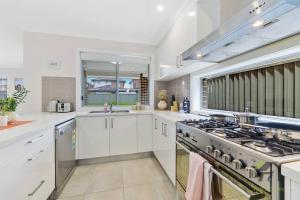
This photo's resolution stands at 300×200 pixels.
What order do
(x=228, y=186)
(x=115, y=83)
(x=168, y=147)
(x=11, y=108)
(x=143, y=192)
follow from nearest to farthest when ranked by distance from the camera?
(x=228, y=186) → (x=11, y=108) → (x=143, y=192) → (x=168, y=147) → (x=115, y=83)

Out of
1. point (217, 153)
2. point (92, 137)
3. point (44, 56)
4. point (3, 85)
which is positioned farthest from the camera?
point (3, 85)

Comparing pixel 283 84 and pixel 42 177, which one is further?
pixel 42 177

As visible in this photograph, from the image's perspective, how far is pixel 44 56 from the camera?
9.74 feet

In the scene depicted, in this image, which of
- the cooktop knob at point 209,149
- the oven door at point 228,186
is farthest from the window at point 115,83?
the cooktop knob at point 209,149

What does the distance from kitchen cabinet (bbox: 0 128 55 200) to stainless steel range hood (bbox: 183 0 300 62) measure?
1.64 meters

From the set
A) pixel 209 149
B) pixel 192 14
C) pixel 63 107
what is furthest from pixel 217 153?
pixel 63 107

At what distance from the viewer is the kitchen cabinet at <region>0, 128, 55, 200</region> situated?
1.04 metres

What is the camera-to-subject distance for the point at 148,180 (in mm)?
2178

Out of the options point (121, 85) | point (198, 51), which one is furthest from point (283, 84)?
point (121, 85)

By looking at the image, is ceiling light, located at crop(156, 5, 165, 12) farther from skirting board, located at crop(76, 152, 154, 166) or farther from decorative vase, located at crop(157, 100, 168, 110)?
→ skirting board, located at crop(76, 152, 154, 166)

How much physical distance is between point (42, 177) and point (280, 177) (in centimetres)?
183

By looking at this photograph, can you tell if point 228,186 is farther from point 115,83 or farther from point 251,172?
point 115,83

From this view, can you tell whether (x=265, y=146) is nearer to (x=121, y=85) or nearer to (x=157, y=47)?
(x=157, y=47)

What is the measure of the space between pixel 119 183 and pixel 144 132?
105 centimetres
